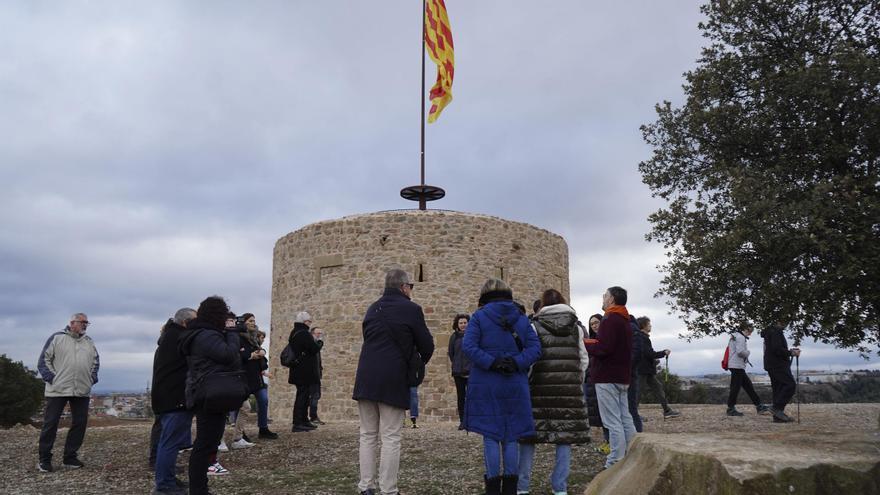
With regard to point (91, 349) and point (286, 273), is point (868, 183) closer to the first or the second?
point (91, 349)

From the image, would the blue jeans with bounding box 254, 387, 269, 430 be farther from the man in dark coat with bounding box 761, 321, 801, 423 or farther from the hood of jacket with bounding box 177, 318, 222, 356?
the man in dark coat with bounding box 761, 321, 801, 423

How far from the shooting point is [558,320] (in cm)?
519

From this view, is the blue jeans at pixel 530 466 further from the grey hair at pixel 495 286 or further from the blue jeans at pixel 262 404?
the blue jeans at pixel 262 404

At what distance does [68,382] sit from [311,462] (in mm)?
2767

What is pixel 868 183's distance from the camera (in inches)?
322

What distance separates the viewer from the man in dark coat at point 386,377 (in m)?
4.84

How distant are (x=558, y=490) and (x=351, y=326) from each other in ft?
28.5

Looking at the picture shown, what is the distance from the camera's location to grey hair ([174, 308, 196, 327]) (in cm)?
607

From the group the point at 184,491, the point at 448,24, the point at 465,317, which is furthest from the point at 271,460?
the point at 448,24

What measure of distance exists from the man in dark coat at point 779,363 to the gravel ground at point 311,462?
403 mm

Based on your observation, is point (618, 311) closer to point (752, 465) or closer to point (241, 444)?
point (752, 465)

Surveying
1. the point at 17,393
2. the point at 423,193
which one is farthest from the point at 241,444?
the point at 17,393

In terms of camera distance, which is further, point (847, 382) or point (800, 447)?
point (847, 382)

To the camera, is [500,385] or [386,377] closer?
[500,385]
